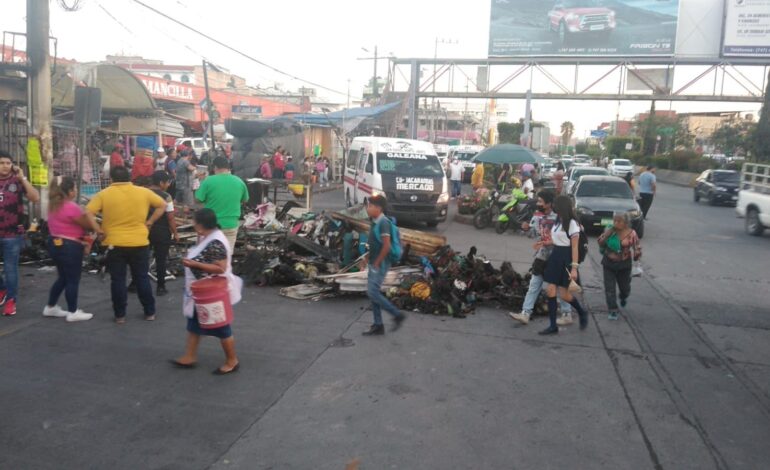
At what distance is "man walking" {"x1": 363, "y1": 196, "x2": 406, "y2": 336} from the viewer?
6531 mm

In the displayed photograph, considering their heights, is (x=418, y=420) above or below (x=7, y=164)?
below

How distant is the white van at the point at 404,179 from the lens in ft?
50.6

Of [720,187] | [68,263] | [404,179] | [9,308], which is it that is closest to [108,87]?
[404,179]

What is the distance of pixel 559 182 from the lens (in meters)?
16.8

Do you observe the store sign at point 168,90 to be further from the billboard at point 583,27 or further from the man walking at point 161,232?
the man walking at point 161,232

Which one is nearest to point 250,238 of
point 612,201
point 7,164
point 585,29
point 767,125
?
point 7,164

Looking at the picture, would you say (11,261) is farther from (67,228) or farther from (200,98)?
(200,98)

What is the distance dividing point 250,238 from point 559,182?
9549 millimetres

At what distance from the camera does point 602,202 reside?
50.8 feet

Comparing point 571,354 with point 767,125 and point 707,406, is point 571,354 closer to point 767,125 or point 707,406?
point 707,406

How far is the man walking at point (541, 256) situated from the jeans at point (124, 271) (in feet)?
13.9

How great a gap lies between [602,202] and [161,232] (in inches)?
441

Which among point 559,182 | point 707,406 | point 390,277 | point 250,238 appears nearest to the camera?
point 707,406

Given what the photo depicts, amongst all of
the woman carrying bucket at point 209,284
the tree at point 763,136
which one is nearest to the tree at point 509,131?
the tree at point 763,136
